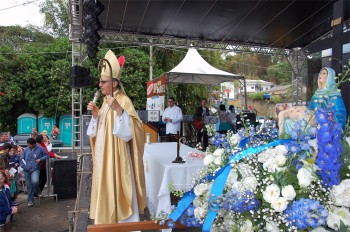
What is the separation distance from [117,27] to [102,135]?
6.90 m

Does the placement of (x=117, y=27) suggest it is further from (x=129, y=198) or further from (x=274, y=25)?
(x=129, y=198)

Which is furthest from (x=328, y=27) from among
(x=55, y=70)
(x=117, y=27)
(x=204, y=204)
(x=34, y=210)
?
(x=55, y=70)

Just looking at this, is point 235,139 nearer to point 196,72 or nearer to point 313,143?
point 313,143

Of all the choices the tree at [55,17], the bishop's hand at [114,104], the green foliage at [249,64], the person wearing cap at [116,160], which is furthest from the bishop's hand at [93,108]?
the green foliage at [249,64]

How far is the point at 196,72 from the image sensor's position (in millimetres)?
11805

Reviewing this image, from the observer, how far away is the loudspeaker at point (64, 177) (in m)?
7.11

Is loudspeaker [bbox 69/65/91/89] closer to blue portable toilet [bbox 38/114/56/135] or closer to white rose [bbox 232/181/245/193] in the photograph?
white rose [bbox 232/181/245/193]

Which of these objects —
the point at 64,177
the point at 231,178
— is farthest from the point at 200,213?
the point at 64,177

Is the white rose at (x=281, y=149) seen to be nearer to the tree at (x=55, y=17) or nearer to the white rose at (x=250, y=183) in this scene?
the white rose at (x=250, y=183)

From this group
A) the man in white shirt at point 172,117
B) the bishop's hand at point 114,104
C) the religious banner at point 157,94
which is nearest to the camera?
the bishop's hand at point 114,104

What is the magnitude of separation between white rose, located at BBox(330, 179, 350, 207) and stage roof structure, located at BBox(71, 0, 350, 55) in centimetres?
688

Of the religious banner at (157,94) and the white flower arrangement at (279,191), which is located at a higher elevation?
the religious banner at (157,94)

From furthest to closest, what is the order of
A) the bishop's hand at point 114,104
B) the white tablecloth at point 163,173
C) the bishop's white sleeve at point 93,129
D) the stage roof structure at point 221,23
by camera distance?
the stage roof structure at point 221,23, the white tablecloth at point 163,173, the bishop's white sleeve at point 93,129, the bishop's hand at point 114,104

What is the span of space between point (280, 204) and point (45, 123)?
665 inches
